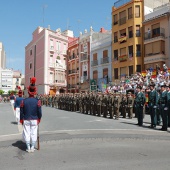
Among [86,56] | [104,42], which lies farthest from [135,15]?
[86,56]

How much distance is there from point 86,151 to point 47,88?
41.7 meters

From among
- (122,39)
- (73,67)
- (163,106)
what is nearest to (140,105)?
(163,106)

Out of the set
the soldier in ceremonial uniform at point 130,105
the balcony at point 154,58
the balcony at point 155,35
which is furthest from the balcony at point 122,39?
the soldier in ceremonial uniform at point 130,105

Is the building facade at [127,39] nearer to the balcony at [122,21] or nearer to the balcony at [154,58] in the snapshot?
the balcony at [122,21]

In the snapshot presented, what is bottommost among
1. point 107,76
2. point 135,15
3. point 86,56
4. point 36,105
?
point 36,105

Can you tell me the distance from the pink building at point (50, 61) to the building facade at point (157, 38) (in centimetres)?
2196

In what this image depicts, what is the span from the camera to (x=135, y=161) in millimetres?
5980

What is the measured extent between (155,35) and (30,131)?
26825mm

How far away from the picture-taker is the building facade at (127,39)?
3284 centimetres

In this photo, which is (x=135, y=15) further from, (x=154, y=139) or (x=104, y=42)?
(x=154, y=139)

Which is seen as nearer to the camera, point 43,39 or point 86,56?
point 86,56

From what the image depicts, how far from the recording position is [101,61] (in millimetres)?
39344

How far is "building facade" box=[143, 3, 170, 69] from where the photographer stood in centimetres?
2955

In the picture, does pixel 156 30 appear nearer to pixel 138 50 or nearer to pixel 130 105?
pixel 138 50
